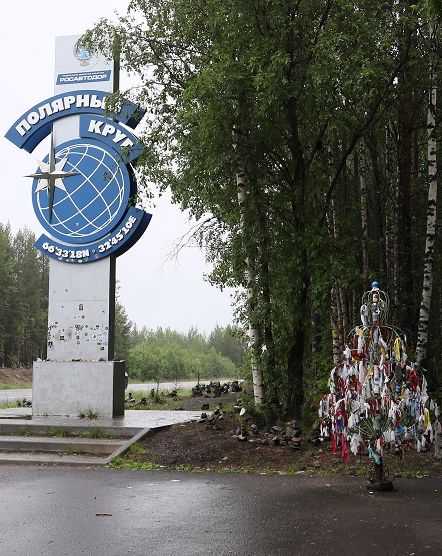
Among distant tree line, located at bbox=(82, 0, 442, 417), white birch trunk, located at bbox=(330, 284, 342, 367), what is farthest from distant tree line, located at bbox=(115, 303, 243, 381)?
distant tree line, located at bbox=(82, 0, 442, 417)

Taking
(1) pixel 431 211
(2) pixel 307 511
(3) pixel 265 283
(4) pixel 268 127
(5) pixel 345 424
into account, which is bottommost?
(2) pixel 307 511

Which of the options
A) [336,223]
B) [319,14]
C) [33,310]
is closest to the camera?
[319,14]

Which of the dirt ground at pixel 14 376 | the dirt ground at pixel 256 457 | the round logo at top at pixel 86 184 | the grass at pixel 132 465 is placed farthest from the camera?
the dirt ground at pixel 14 376

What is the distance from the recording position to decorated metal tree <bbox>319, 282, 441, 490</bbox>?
754 cm

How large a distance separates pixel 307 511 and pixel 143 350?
58271 millimetres

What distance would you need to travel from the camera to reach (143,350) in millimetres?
64438

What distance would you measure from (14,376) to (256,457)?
47.2 metres

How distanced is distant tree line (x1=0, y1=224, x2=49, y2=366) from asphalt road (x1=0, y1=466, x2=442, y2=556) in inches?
2220

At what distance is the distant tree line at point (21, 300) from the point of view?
6328 cm

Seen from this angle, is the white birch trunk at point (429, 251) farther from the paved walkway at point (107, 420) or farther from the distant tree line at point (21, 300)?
the distant tree line at point (21, 300)

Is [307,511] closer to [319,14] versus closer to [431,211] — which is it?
[431,211]

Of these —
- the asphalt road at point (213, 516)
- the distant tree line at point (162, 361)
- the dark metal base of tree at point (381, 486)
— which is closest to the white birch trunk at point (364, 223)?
the dark metal base of tree at point (381, 486)

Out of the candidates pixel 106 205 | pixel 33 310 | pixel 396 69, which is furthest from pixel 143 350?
pixel 396 69

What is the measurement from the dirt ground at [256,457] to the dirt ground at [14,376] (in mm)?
42000
